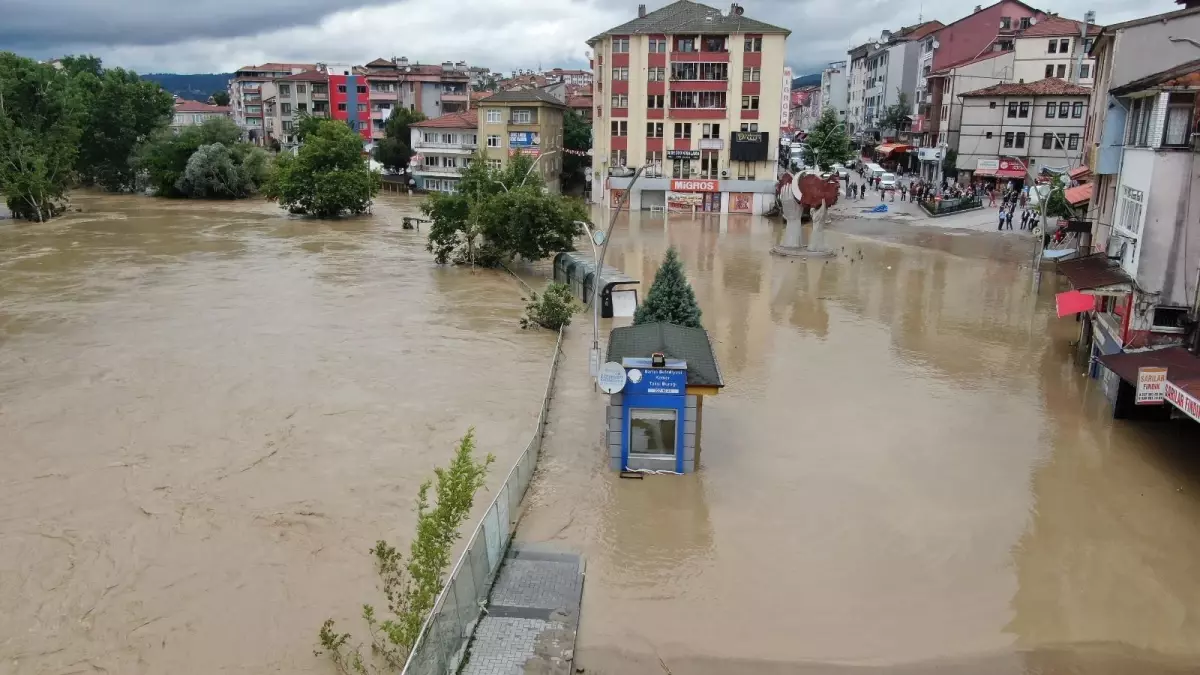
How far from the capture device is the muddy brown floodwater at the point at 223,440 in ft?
43.9

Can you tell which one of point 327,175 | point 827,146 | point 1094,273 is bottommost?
point 1094,273

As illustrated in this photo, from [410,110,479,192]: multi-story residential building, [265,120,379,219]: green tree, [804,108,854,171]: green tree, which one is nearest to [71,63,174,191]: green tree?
[410,110,479,192]: multi-story residential building

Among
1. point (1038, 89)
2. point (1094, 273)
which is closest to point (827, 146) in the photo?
point (1038, 89)

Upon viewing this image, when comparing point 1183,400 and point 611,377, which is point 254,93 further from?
point 1183,400

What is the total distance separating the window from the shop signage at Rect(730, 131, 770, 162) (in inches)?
2067

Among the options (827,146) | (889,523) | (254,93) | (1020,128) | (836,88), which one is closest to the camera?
(889,523)

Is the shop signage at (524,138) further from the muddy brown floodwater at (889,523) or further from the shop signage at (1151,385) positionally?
the shop signage at (1151,385)

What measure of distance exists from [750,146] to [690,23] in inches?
405

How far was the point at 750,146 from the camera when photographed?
219 ft

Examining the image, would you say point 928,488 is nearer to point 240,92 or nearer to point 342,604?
point 342,604

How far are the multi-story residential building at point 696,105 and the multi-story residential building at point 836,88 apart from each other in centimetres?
6212

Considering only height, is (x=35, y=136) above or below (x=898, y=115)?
below

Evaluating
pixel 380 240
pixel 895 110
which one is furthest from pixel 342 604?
pixel 895 110

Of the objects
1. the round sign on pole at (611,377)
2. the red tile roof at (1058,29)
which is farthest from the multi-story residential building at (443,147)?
the round sign on pole at (611,377)
